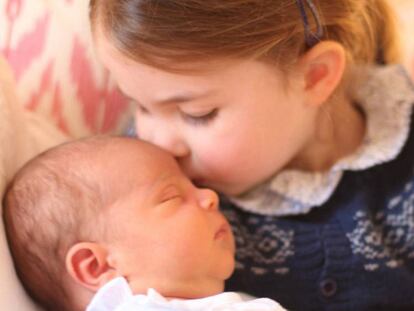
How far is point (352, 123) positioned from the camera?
3.79 ft

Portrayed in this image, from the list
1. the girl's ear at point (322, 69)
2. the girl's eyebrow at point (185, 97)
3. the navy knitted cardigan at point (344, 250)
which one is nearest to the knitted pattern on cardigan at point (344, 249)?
the navy knitted cardigan at point (344, 250)

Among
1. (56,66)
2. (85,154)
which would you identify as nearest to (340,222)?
(85,154)

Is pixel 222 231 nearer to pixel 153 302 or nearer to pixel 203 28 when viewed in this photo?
pixel 153 302

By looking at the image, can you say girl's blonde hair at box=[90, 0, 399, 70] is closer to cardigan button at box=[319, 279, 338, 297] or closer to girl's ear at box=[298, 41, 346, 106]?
girl's ear at box=[298, 41, 346, 106]

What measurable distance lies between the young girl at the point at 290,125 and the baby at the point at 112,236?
11 cm

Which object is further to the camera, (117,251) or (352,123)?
(352,123)

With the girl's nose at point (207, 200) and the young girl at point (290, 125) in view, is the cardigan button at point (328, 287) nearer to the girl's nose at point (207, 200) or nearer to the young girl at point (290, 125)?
the young girl at point (290, 125)

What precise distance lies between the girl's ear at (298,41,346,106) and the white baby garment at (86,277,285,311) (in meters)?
0.33

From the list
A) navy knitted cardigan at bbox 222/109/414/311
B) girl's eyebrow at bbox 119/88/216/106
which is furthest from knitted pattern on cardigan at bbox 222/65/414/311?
girl's eyebrow at bbox 119/88/216/106

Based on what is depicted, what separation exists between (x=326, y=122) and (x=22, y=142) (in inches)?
18.4

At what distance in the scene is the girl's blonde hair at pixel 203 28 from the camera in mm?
867

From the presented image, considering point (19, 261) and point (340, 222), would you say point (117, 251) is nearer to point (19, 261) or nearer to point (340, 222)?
point (19, 261)

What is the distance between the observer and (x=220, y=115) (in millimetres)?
952

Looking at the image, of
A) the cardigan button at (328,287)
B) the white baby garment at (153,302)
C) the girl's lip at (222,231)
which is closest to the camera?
the white baby garment at (153,302)
